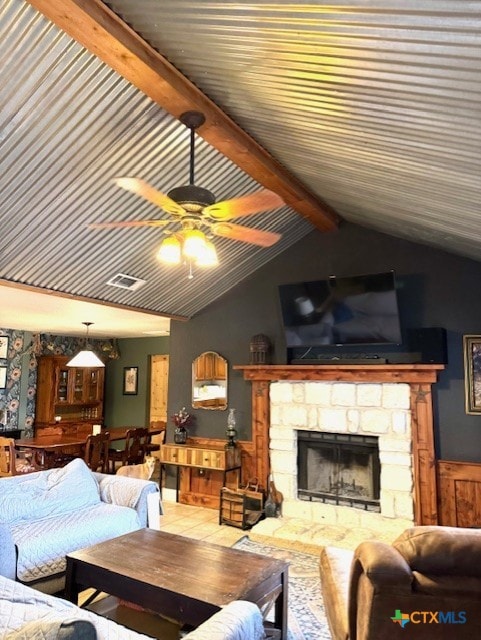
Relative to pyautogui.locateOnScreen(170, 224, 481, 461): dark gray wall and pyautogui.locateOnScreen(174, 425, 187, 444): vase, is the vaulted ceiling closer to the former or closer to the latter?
pyautogui.locateOnScreen(170, 224, 481, 461): dark gray wall

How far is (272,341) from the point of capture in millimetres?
5391

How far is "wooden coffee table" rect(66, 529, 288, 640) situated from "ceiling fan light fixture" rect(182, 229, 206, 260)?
185 centimetres

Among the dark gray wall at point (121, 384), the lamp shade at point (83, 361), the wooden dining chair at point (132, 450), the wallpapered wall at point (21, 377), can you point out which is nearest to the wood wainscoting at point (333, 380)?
the wooden dining chair at point (132, 450)

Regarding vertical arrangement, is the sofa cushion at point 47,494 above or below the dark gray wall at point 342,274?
below

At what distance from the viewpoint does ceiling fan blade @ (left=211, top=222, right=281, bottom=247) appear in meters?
2.88

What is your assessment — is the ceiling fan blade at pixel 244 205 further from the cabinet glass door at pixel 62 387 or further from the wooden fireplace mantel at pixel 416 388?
the cabinet glass door at pixel 62 387

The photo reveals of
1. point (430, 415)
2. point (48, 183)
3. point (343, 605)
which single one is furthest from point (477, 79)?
point (430, 415)

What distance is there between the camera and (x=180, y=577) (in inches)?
96.1

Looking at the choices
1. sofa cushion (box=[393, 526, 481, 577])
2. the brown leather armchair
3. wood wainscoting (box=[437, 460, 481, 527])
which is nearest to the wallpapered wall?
wood wainscoting (box=[437, 460, 481, 527])

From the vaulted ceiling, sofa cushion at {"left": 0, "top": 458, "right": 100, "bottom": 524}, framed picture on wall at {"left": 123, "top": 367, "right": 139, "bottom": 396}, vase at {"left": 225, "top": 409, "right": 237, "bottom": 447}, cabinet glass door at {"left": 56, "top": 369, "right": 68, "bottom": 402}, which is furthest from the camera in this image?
framed picture on wall at {"left": 123, "top": 367, "right": 139, "bottom": 396}

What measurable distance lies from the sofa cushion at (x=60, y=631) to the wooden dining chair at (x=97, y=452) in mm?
4619

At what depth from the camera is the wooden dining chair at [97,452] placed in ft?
18.6

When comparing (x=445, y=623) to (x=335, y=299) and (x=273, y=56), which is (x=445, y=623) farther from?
(x=335, y=299)

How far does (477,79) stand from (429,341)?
3146 mm
